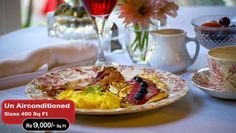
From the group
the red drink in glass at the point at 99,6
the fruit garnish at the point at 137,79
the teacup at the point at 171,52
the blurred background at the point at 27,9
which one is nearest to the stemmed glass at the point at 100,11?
the red drink in glass at the point at 99,6

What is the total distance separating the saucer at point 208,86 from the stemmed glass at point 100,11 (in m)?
0.25

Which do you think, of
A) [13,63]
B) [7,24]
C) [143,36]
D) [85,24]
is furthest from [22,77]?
[7,24]

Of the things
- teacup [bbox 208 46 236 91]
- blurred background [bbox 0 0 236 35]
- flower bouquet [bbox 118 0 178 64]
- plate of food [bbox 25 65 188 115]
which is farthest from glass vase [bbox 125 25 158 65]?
blurred background [bbox 0 0 236 35]

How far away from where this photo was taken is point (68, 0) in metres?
1.21

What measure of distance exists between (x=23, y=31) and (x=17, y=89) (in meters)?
0.56

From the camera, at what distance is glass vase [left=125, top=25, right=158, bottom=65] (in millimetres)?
Result: 944

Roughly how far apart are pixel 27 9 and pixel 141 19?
208 cm

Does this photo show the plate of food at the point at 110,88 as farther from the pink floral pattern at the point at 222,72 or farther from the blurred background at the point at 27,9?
the blurred background at the point at 27,9

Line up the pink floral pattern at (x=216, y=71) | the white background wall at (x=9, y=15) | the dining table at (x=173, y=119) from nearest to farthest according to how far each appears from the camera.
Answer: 1. the dining table at (x=173, y=119)
2. the pink floral pattern at (x=216, y=71)
3. the white background wall at (x=9, y=15)

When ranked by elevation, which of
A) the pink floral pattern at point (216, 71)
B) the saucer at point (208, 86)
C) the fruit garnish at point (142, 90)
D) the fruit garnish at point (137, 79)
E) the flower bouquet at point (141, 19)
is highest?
the flower bouquet at point (141, 19)

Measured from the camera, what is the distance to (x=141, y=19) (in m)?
0.90

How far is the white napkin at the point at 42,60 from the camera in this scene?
2.60 ft

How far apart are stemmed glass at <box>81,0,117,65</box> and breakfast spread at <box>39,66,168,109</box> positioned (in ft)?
0.48

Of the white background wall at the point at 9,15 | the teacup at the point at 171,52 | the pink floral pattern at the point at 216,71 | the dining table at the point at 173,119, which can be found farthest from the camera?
the white background wall at the point at 9,15
